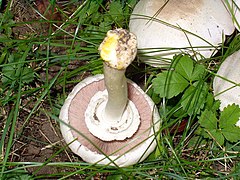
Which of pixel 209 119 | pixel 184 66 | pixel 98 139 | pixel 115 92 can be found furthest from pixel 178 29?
pixel 98 139

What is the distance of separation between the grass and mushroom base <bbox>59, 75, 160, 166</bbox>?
0.06 m

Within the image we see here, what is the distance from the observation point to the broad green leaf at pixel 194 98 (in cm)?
231

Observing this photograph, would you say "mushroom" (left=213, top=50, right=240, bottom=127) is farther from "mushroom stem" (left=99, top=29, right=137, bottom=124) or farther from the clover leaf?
"mushroom stem" (left=99, top=29, right=137, bottom=124)

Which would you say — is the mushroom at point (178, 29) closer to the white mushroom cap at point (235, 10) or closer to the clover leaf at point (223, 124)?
the white mushroom cap at point (235, 10)

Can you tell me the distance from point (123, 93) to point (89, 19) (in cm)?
88

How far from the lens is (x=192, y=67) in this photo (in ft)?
7.62

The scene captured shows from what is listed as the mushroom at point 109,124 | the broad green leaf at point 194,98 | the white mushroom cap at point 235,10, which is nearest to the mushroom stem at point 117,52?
the mushroom at point 109,124

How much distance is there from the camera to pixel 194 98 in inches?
91.9

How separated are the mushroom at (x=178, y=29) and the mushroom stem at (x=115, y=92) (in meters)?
0.41

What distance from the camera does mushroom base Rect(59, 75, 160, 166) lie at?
2.20 meters

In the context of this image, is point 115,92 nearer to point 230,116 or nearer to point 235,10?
point 230,116

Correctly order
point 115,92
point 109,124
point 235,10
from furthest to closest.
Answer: point 235,10 → point 109,124 → point 115,92

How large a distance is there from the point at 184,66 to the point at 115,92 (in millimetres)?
484

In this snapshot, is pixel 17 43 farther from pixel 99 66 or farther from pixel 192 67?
pixel 192 67
